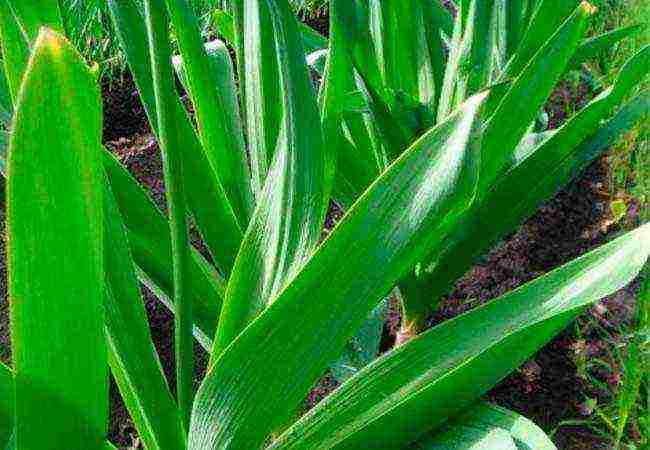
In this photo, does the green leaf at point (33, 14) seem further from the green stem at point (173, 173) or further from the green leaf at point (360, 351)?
the green leaf at point (360, 351)

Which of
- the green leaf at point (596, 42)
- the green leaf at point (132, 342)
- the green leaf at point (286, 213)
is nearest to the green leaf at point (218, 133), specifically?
the green leaf at point (286, 213)

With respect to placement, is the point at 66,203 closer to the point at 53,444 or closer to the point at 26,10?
the point at 53,444

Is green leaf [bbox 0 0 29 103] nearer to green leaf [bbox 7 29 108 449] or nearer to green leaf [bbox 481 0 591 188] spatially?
green leaf [bbox 7 29 108 449]

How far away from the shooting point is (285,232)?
116cm

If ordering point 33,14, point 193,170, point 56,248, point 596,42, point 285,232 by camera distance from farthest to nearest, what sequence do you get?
1. point 596,42
2. point 193,170
3. point 285,232
4. point 33,14
5. point 56,248

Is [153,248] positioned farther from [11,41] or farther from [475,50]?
[475,50]

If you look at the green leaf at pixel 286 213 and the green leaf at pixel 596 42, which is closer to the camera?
the green leaf at pixel 286 213

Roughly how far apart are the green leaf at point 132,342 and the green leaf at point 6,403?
0.15m

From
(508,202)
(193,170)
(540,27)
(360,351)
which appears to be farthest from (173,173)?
(540,27)

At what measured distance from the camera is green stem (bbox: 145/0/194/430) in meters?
0.91

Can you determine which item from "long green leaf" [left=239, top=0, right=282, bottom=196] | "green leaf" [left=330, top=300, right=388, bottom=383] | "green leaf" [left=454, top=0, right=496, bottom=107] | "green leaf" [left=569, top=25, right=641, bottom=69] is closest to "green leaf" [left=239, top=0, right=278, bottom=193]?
"long green leaf" [left=239, top=0, right=282, bottom=196]

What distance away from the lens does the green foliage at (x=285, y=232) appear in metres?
0.76

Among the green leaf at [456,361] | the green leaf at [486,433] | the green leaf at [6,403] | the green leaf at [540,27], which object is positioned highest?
the green leaf at [540,27]

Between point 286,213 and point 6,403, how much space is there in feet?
1.32
